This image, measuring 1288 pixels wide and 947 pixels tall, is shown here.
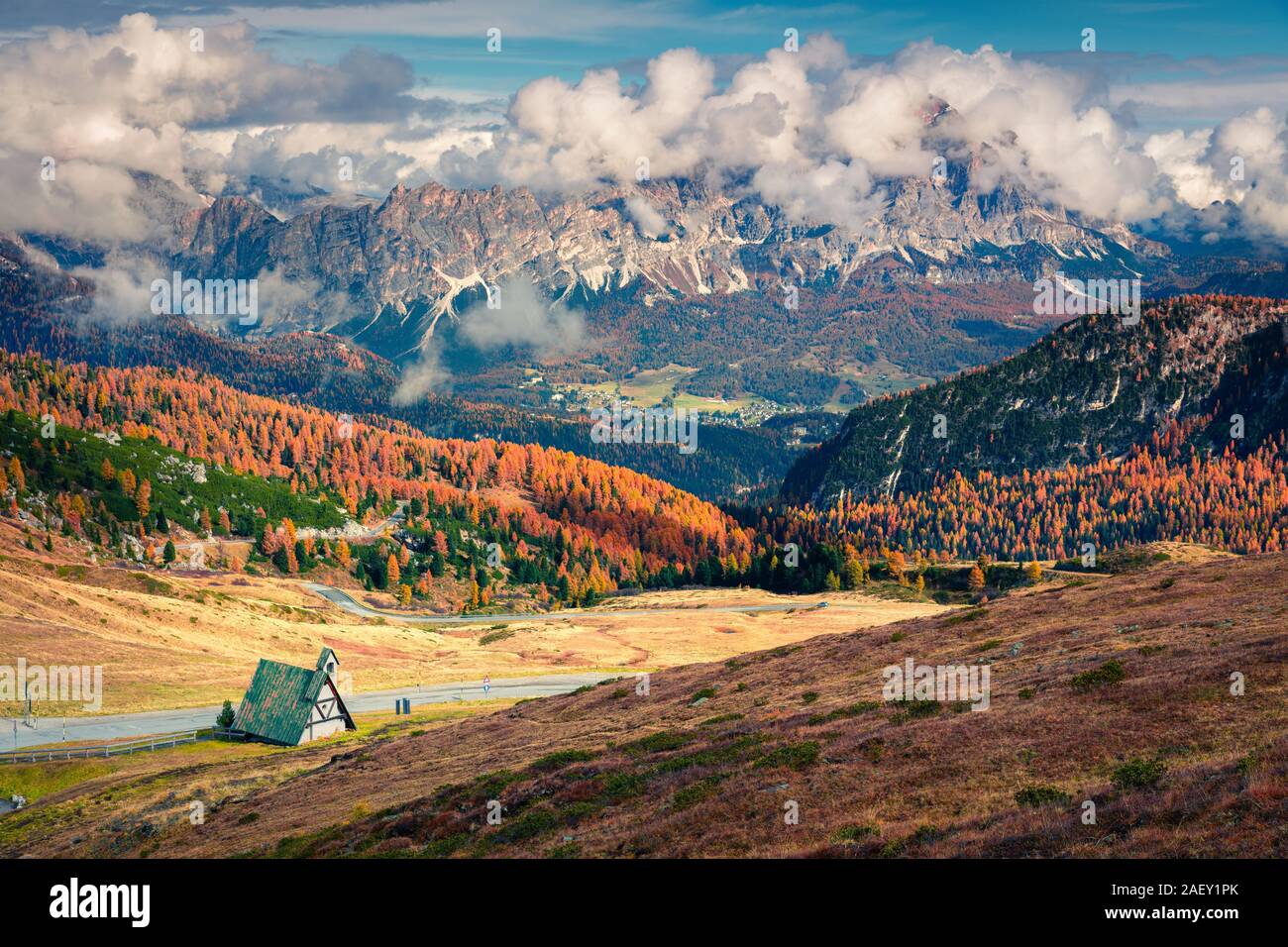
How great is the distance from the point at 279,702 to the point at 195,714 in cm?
1409

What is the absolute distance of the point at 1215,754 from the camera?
29.9 m

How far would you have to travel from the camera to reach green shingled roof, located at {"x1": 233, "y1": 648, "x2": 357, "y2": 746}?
8250cm

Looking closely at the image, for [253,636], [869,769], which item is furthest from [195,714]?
[869,769]

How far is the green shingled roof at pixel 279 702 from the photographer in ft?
271

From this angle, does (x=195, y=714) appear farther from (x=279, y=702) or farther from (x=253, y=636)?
(x=253, y=636)

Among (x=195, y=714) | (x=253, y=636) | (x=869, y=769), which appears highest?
(x=869, y=769)

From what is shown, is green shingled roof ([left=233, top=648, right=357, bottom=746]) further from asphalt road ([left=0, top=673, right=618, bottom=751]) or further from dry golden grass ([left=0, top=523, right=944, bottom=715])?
dry golden grass ([left=0, top=523, right=944, bottom=715])

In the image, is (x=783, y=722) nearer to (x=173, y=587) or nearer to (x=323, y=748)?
(x=323, y=748)

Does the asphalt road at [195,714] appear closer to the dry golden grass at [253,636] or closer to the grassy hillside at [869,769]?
the dry golden grass at [253,636]

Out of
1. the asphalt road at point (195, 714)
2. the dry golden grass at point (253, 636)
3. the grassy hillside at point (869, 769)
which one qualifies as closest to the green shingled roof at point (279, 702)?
the asphalt road at point (195, 714)

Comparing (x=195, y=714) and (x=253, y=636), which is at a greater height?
(x=195, y=714)

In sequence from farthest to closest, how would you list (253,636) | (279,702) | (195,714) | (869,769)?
(253,636) < (195,714) < (279,702) < (869,769)

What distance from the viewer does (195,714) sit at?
92.2 metres
